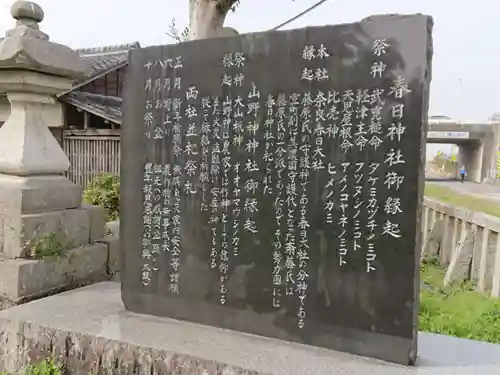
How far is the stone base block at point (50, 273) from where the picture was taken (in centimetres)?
294

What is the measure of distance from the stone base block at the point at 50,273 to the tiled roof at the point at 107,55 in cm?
773

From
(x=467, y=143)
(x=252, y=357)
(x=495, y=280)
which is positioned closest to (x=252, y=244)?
(x=252, y=357)

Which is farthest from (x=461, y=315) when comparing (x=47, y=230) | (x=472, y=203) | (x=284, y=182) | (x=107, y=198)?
(x=472, y=203)

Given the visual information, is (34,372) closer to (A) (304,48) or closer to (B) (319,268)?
(B) (319,268)

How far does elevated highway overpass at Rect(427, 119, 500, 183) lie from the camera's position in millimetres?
22844

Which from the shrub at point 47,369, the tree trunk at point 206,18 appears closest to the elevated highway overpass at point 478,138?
the tree trunk at point 206,18

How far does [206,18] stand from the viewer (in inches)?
239

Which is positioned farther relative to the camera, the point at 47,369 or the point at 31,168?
the point at 31,168

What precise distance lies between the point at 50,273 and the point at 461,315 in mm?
3343

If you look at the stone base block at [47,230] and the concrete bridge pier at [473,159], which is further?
the concrete bridge pier at [473,159]

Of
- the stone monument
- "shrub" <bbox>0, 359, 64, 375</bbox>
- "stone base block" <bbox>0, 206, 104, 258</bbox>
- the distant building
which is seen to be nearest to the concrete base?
"shrub" <bbox>0, 359, 64, 375</bbox>

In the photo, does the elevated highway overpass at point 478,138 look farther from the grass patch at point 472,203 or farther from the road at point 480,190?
the grass patch at point 472,203

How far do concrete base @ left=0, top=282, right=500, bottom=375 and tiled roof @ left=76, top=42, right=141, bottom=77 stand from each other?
858cm

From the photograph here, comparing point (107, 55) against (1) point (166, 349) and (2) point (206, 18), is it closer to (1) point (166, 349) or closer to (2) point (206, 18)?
(2) point (206, 18)
